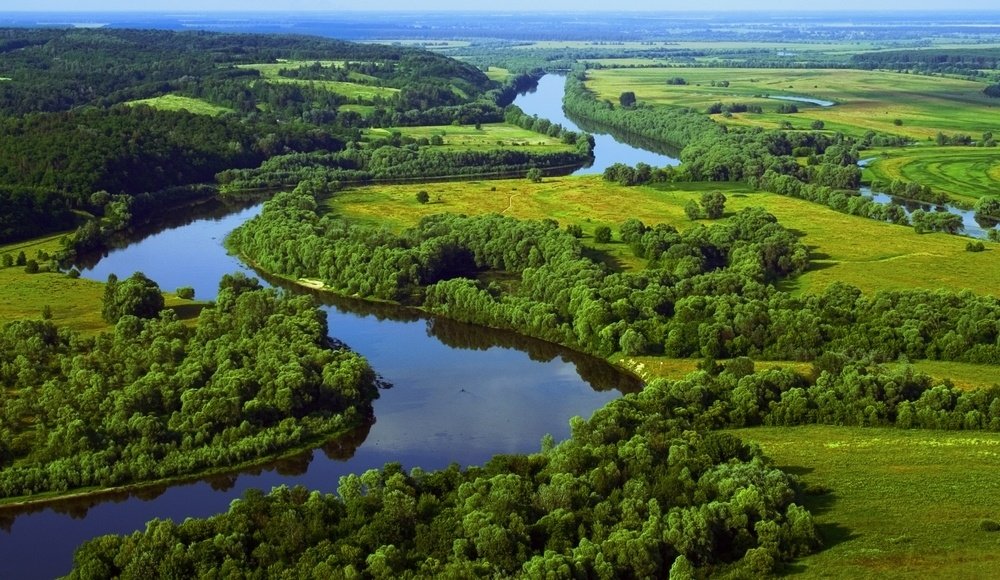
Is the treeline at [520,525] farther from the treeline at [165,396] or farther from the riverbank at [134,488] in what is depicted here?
the treeline at [165,396]

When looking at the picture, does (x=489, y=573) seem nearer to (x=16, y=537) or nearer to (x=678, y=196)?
(x=16, y=537)

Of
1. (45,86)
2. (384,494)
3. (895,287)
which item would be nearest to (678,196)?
(895,287)

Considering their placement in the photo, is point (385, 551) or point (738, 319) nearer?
point (385, 551)

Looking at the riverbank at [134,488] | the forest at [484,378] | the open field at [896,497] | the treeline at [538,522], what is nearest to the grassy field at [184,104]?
the forest at [484,378]

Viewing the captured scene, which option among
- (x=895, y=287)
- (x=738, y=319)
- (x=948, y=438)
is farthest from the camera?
(x=895, y=287)

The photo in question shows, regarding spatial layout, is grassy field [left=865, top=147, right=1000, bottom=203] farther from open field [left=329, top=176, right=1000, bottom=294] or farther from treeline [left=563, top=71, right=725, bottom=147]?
treeline [left=563, top=71, right=725, bottom=147]

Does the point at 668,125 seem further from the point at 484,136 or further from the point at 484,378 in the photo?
the point at 484,378
